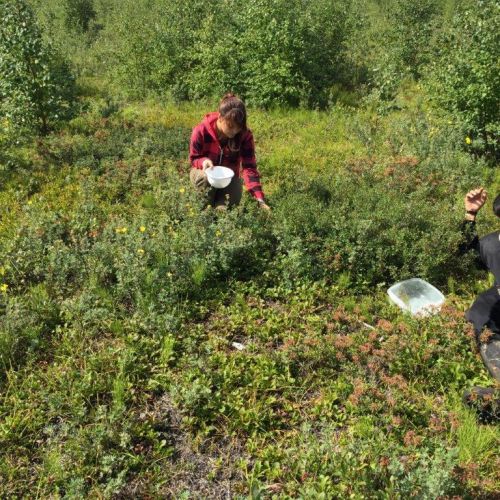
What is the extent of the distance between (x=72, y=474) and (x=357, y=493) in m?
1.64

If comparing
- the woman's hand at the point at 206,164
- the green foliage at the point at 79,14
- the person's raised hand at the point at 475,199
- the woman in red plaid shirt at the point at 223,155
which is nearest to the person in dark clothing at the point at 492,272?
the person's raised hand at the point at 475,199

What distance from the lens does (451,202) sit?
5.62 m

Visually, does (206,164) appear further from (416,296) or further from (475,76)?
(475,76)

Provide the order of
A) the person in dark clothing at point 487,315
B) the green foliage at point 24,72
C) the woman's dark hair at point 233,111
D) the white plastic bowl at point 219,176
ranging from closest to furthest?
the person in dark clothing at point 487,315, the woman's dark hair at point 233,111, the white plastic bowl at point 219,176, the green foliage at point 24,72

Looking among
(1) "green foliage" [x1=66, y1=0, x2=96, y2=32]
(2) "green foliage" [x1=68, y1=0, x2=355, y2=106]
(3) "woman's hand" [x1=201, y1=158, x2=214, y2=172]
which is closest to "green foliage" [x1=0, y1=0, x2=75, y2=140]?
(2) "green foliage" [x1=68, y1=0, x2=355, y2=106]

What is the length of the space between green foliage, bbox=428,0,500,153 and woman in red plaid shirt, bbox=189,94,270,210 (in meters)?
3.49

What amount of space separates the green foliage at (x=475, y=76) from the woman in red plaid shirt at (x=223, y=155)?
3485mm

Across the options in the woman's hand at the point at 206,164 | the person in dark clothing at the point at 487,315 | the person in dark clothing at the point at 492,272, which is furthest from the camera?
the woman's hand at the point at 206,164

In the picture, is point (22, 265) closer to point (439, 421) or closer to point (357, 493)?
point (357, 493)

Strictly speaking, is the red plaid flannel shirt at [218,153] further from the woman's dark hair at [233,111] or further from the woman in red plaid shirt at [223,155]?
the woman's dark hair at [233,111]

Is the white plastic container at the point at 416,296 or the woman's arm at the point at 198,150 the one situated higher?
the woman's arm at the point at 198,150

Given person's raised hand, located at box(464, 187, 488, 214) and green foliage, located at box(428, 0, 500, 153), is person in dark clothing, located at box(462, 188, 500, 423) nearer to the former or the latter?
person's raised hand, located at box(464, 187, 488, 214)

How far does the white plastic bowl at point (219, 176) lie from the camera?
15.3 ft

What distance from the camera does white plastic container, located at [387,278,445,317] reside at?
4176 millimetres
